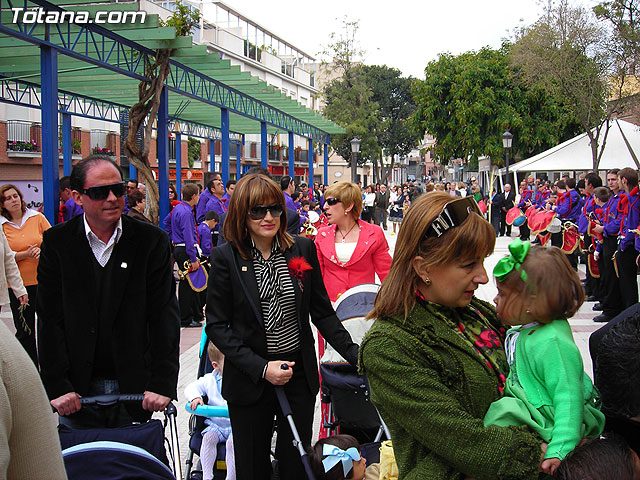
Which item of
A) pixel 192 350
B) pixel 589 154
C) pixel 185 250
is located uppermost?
pixel 589 154

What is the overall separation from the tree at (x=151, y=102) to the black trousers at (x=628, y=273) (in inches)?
349

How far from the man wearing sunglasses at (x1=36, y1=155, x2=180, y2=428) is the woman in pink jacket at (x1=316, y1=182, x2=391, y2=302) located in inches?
88.6

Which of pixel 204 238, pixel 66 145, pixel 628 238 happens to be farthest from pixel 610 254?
pixel 66 145

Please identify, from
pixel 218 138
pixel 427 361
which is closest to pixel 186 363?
pixel 427 361

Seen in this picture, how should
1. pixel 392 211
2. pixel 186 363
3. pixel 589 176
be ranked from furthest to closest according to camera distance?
pixel 392 211, pixel 589 176, pixel 186 363

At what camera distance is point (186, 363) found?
760 centimetres

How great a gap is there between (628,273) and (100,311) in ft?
26.5

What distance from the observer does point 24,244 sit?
6.96 meters

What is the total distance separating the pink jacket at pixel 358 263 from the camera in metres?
5.41

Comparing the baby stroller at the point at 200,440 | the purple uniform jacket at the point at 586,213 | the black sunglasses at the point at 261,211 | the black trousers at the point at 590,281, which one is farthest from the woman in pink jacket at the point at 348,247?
the purple uniform jacket at the point at 586,213

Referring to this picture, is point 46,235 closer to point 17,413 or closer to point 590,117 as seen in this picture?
point 17,413

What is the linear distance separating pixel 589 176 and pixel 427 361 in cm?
1107

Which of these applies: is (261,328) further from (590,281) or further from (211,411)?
(590,281)

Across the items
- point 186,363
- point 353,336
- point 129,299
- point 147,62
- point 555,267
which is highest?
point 147,62
